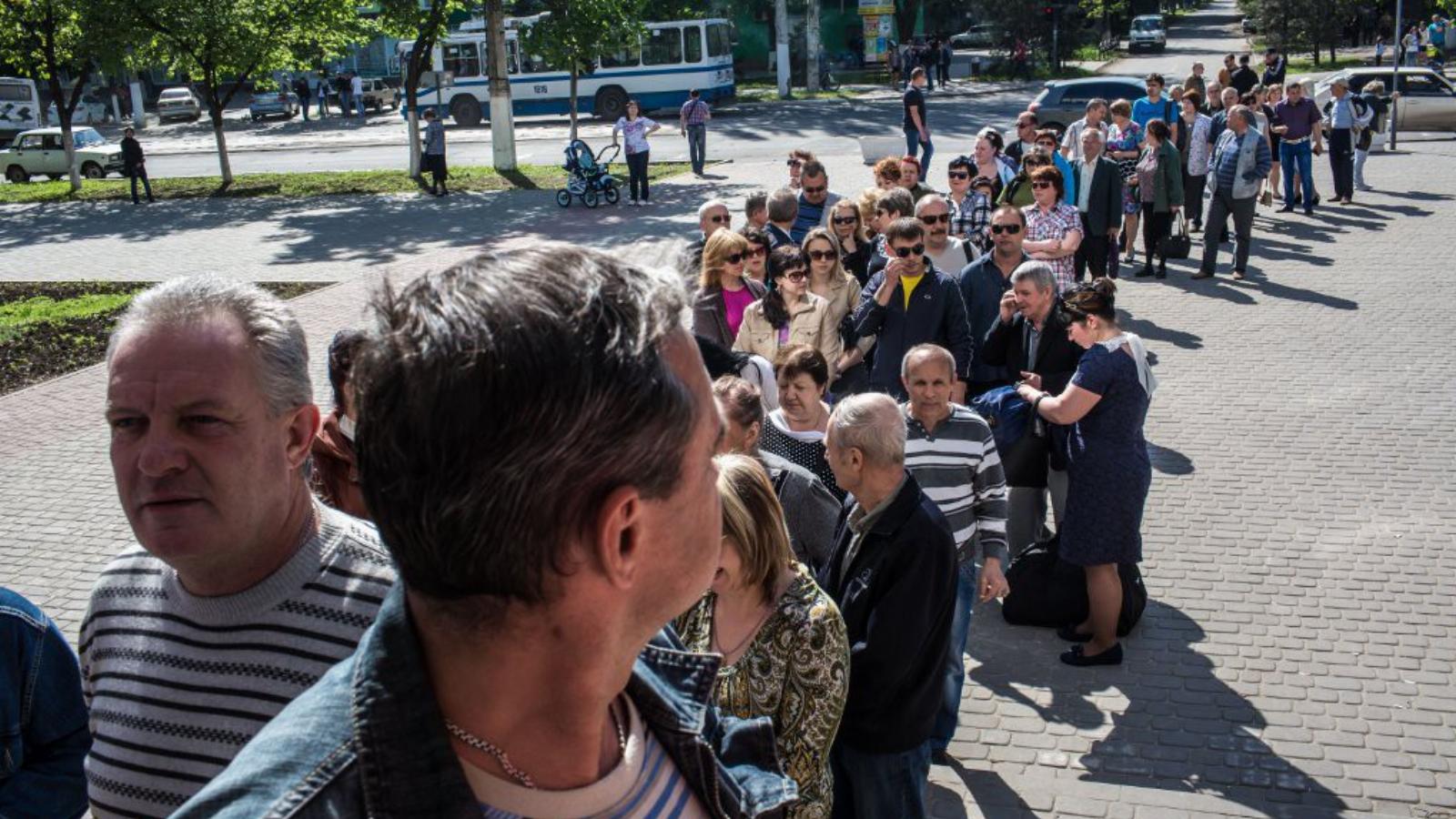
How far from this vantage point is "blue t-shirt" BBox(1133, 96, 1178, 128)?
18219 mm

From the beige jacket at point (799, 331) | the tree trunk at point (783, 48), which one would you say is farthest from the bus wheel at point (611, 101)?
the beige jacket at point (799, 331)

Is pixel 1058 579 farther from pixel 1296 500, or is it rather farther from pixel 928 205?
pixel 928 205

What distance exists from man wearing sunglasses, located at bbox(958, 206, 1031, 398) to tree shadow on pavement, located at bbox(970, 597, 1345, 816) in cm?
211

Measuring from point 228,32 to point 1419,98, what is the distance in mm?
25490

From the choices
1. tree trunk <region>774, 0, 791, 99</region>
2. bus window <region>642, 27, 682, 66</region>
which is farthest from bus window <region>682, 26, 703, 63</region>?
tree trunk <region>774, 0, 791, 99</region>

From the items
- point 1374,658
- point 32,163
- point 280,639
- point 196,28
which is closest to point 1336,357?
point 1374,658

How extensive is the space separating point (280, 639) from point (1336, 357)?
1132cm

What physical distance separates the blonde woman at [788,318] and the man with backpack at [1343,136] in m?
14.7

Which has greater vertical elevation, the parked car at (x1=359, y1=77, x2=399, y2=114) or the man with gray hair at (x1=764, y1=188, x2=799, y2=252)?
the parked car at (x1=359, y1=77, x2=399, y2=114)

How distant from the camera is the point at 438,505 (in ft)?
4.41

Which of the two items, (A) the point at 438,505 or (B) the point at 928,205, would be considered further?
(B) the point at 928,205

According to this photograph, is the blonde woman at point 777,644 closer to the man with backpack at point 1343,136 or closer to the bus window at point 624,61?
the man with backpack at point 1343,136

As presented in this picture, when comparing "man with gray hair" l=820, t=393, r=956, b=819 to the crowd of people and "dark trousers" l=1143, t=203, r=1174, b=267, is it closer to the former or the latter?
the crowd of people

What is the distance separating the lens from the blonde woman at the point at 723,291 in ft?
26.0
